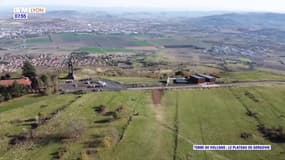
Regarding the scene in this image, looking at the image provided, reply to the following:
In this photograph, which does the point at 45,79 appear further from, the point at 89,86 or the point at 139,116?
the point at 139,116

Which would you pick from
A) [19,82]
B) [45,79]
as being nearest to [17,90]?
[19,82]

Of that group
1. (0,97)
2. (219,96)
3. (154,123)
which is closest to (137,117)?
(154,123)

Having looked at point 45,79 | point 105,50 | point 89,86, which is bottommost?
point 105,50

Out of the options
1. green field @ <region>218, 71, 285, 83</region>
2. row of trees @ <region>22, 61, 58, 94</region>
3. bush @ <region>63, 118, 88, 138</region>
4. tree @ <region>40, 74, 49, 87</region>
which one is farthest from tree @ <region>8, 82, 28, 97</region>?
green field @ <region>218, 71, 285, 83</region>

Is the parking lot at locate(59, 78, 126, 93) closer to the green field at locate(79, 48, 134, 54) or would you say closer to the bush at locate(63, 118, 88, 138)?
the bush at locate(63, 118, 88, 138)

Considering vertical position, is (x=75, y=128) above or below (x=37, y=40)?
above

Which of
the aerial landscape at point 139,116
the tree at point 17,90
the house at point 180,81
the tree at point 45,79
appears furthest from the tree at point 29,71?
the house at point 180,81

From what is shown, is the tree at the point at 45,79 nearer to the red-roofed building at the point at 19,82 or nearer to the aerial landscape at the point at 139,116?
the aerial landscape at the point at 139,116

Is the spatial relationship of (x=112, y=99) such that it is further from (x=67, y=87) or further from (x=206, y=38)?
(x=206, y=38)
